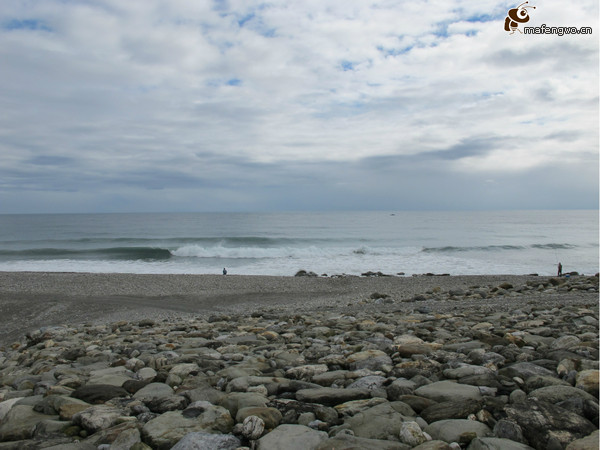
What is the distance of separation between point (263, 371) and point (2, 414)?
2016 millimetres

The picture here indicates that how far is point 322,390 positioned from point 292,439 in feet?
2.42

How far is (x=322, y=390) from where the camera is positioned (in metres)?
3.12

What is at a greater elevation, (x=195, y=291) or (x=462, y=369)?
(x=462, y=369)

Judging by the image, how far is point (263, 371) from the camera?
157 inches

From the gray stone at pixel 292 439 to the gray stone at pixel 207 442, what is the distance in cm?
16

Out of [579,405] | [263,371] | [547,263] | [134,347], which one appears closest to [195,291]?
[134,347]

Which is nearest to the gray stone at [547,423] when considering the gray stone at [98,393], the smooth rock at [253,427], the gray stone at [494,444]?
the gray stone at [494,444]

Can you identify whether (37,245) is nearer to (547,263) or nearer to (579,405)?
(547,263)

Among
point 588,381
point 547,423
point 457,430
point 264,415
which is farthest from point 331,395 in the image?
point 588,381

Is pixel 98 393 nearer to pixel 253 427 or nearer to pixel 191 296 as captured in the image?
pixel 253 427

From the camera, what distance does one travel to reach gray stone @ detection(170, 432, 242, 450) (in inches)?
93.4

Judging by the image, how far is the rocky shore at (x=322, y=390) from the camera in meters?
2.45

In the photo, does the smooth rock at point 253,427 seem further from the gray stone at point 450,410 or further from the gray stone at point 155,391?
the gray stone at point 450,410

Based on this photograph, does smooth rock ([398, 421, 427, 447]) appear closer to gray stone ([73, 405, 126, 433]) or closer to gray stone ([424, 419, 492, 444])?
gray stone ([424, 419, 492, 444])
